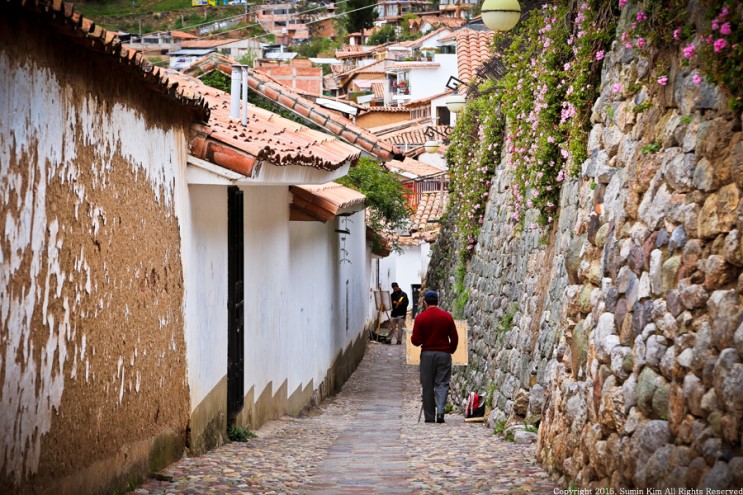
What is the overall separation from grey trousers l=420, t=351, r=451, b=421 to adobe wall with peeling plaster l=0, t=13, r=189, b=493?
545 centimetres

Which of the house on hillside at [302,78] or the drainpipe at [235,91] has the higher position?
the house on hillside at [302,78]

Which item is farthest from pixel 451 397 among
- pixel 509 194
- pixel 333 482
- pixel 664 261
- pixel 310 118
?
pixel 664 261

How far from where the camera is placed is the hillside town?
192 inches

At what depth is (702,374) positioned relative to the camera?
16.0ft

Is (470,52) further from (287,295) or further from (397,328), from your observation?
(287,295)

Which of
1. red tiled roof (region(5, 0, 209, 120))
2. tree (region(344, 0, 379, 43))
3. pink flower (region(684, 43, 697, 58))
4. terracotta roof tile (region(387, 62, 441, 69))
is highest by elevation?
tree (region(344, 0, 379, 43))

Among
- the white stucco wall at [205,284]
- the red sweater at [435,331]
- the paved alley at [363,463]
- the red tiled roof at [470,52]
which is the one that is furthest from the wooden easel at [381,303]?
the white stucco wall at [205,284]

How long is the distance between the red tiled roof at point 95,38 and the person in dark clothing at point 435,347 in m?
5.82

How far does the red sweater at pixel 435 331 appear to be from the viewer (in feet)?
42.7

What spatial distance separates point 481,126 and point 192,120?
10.8 m

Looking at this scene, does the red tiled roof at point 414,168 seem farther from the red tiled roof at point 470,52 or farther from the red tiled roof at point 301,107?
the red tiled roof at point 301,107

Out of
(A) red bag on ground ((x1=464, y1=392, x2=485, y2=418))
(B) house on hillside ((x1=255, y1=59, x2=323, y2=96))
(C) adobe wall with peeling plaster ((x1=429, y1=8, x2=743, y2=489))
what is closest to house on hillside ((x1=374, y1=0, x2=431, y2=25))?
(B) house on hillside ((x1=255, y1=59, x2=323, y2=96))

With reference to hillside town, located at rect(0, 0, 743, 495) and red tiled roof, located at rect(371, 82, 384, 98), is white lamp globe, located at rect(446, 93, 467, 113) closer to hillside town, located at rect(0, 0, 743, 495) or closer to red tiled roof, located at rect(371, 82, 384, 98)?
hillside town, located at rect(0, 0, 743, 495)

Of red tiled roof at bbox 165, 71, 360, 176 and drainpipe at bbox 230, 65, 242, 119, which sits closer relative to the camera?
red tiled roof at bbox 165, 71, 360, 176
